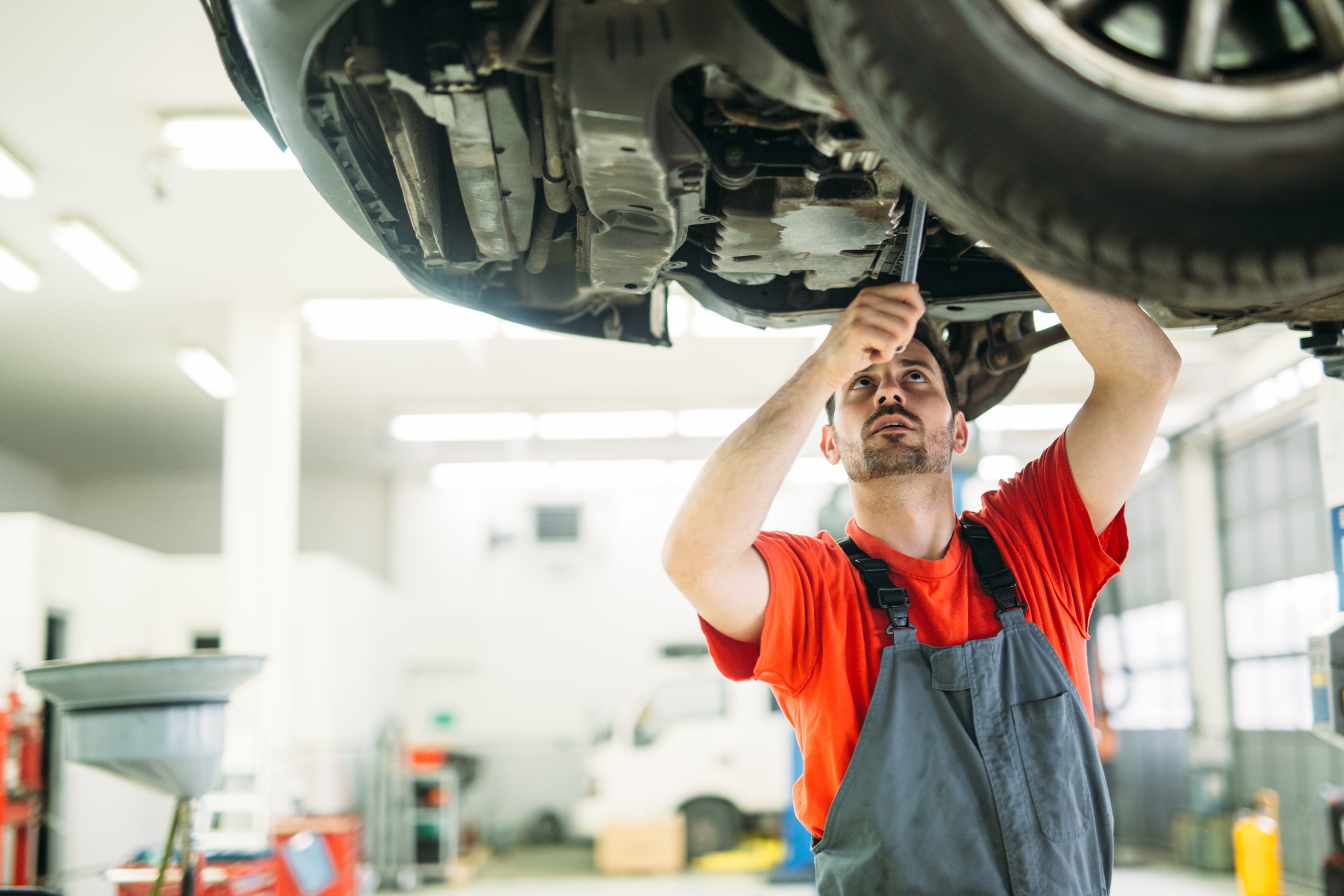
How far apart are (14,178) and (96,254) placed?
77cm

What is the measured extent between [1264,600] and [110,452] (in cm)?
1068

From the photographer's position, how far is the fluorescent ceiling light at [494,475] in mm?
11242

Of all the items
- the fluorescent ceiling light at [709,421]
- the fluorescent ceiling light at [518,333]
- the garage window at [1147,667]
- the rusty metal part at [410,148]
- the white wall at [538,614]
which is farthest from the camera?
the white wall at [538,614]

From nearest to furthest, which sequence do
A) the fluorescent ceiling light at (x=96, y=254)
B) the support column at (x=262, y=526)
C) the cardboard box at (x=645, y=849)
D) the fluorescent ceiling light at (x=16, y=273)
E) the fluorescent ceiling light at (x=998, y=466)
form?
the fluorescent ceiling light at (x=96, y=254)
the fluorescent ceiling light at (x=16, y=273)
the support column at (x=262, y=526)
the cardboard box at (x=645, y=849)
the fluorescent ceiling light at (x=998, y=466)

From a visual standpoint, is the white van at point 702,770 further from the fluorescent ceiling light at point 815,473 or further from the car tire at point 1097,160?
the car tire at point 1097,160

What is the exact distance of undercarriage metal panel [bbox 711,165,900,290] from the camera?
1550mm

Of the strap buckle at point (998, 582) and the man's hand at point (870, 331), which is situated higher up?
the man's hand at point (870, 331)

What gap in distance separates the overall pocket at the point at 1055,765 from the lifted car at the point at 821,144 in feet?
1.98

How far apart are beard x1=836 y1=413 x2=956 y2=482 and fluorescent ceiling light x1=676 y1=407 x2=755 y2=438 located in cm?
737

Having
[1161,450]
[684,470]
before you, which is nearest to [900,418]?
[1161,450]

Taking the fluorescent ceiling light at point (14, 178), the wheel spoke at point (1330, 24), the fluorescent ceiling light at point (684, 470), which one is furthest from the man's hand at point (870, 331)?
the fluorescent ceiling light at point (684, 470)

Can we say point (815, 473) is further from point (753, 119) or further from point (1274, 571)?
point (753, 119)

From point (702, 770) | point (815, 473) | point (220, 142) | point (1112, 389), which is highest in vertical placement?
point (220, 142)

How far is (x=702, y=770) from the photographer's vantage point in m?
9.23
